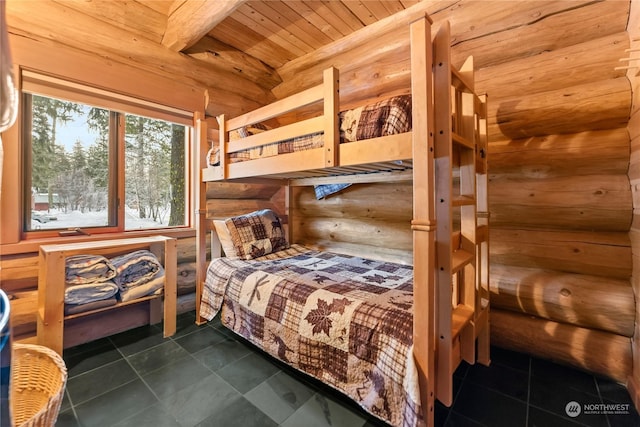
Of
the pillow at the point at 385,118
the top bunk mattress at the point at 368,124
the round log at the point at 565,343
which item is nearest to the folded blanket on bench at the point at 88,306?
the top bunk mattress at the point at 368,124

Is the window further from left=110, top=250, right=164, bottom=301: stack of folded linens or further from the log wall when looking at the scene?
the log wall

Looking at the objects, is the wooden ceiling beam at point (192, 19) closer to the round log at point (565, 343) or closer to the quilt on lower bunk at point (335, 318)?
the quilt on lower bunk at point (335, 318)

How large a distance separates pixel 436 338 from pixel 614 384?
4.14 ft

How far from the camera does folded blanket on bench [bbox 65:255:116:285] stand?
5.93 ft

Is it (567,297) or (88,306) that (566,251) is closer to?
(567,297)

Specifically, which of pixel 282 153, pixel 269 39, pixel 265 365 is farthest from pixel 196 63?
pixel 265 365

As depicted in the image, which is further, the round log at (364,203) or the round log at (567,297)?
the round log at (364,203)

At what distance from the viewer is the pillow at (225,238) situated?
7.69 feet

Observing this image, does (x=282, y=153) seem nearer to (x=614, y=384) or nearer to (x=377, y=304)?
(x=377, y=304)

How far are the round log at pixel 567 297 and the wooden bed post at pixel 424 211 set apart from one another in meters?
1.12

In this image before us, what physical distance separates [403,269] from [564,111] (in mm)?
1406

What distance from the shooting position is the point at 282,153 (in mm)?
1762

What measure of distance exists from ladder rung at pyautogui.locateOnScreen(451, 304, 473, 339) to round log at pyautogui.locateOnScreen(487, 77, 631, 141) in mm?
1214

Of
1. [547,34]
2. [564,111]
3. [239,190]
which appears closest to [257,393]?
[239,190]
